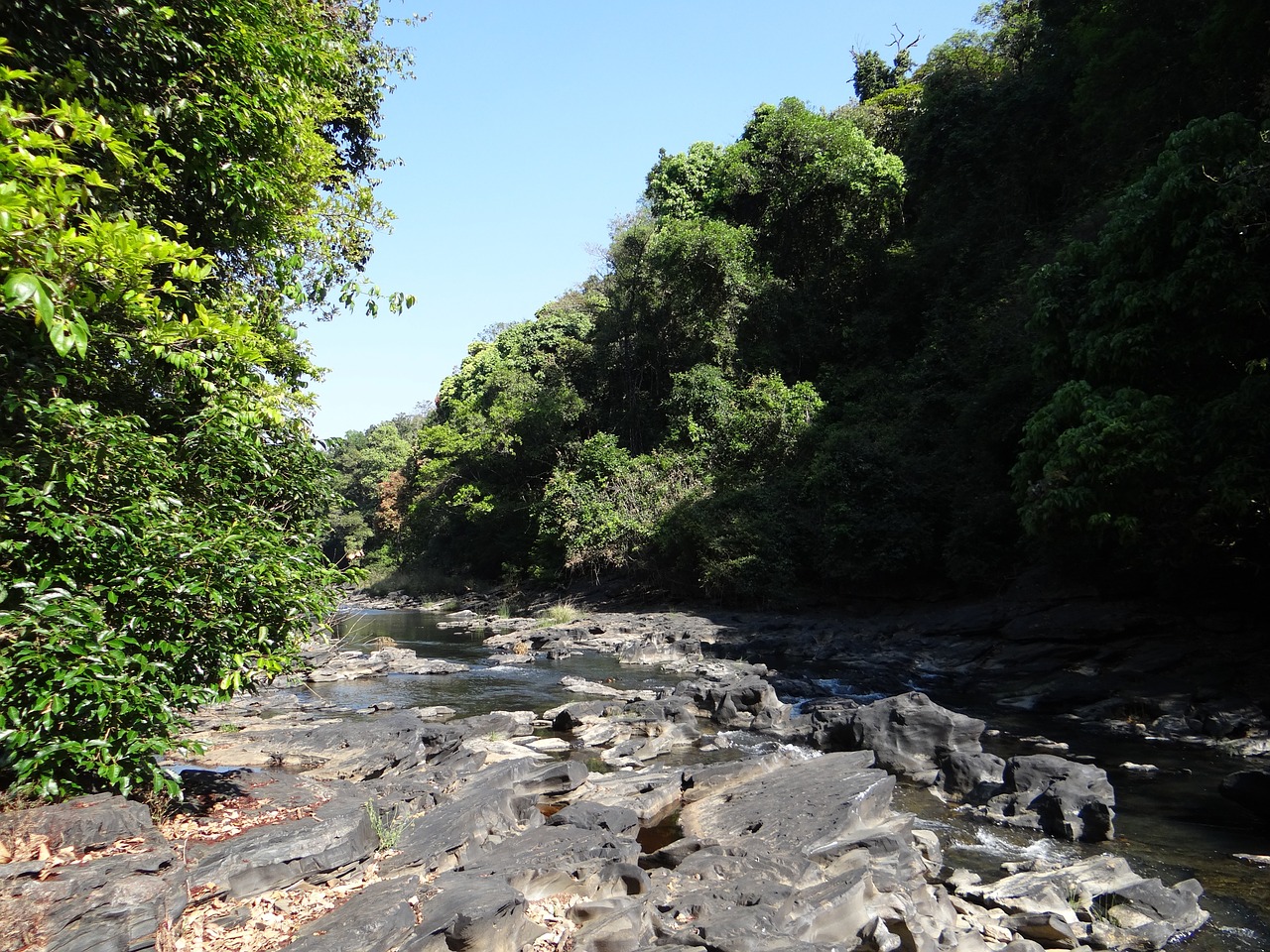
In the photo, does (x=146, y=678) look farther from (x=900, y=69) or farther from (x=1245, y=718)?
(x=900, y=69)

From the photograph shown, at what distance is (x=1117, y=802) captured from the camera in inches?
378

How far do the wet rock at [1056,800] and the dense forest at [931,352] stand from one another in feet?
18.6

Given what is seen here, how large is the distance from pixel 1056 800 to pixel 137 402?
974 centimetres

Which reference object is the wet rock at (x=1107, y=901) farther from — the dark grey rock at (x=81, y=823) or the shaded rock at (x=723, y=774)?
the dark grey rock at (x=81, y=823)

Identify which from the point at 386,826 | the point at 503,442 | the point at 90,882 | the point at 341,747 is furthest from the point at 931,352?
the point at 90,882

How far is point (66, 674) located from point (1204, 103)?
83.3ft

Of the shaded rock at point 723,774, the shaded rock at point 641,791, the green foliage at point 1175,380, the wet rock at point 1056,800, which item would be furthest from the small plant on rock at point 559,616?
the wet rock at point 1056,800

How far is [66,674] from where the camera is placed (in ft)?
15.2

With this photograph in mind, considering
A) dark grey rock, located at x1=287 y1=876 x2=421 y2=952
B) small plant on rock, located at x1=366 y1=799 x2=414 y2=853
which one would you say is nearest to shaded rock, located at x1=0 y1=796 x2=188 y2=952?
dark grey rock, located at x1=287 y1=876 x2=421 y2=952

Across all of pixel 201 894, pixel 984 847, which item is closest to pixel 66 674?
pixel 201 894

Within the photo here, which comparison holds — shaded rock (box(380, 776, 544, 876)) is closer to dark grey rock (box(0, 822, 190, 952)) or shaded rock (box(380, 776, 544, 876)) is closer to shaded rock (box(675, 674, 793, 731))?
dark grey rock (box(0, 822, 190, 952))

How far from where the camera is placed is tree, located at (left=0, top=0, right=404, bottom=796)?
4715 millimetres

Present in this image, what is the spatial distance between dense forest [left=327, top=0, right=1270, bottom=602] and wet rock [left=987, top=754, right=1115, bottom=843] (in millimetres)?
5671

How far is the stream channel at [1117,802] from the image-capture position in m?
7.24
